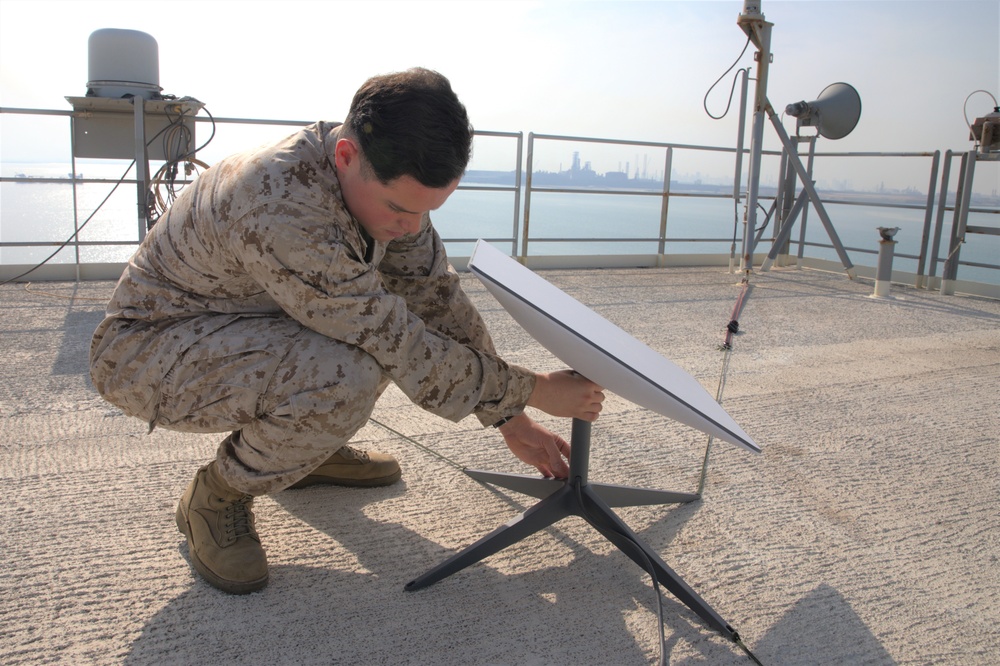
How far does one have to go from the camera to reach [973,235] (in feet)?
18.5

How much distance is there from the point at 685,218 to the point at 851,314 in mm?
2574

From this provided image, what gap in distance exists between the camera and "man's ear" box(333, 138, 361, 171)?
129 cm

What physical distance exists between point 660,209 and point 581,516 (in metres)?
5.32

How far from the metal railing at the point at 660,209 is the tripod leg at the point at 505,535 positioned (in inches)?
161

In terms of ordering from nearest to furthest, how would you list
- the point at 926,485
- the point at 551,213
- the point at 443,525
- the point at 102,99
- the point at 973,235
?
the point at 443,525 < the point at 926,485 < the point at 102,99 < the point at 973,235 < the point at 551,213

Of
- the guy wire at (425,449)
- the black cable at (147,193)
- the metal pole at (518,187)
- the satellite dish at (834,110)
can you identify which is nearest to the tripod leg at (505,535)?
the guy wire at (425,449)

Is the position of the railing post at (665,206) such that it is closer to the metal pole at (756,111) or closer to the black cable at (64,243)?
the metal pole at (756,111)

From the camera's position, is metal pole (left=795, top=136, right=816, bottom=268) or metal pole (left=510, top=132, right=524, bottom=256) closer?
metal pole (left=510, top=132, right=524, bottom=256)

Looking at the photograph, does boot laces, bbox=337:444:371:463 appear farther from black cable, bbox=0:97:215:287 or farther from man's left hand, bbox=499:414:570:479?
black cable, bbox=0:97:215:287

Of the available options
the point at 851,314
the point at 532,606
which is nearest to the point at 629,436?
the point at 532,606

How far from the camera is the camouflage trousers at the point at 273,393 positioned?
1367 millimetres

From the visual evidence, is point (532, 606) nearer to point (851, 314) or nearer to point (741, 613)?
point (741, 613)

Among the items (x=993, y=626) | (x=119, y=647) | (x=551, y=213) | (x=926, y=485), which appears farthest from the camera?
(x=551, y=213)

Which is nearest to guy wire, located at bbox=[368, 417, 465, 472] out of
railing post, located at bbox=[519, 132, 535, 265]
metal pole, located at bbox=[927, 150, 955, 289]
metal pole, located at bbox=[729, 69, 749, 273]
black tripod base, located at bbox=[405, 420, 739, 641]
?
black tripod base, located at bbox=[405, 420, 739, 641]
